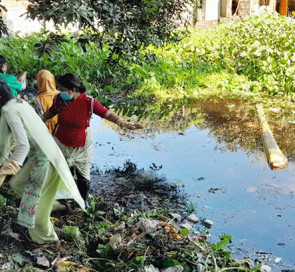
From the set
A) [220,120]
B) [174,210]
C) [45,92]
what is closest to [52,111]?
[45,92]

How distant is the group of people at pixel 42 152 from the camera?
3.58 meters

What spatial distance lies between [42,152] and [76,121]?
1014 millimetres

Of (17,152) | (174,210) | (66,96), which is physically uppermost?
(66,96)

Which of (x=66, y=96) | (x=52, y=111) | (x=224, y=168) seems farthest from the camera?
(x=224, y=168)

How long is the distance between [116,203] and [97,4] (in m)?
2.24

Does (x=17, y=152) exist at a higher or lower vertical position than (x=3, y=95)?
lower

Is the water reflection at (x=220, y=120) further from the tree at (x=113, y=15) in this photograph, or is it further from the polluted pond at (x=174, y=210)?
the tree at (x=113, y=15)

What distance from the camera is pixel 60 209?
487 cm

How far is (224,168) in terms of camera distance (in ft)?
22.5

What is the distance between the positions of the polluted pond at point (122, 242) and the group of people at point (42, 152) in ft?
0.67

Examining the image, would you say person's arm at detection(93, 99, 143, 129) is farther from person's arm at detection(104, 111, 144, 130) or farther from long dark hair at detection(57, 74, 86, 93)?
long dark hair at detection(57, 74, 86, 93)

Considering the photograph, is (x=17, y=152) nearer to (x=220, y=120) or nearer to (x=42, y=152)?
(x=42, y=152)

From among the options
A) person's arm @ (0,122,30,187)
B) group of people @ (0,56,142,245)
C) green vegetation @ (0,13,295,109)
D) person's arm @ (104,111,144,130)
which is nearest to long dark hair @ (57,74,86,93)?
group of people @ (0,56,142,245)

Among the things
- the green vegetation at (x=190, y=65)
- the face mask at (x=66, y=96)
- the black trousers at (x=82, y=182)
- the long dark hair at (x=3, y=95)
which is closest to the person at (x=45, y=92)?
the black trousers at (x=82, y=182)
